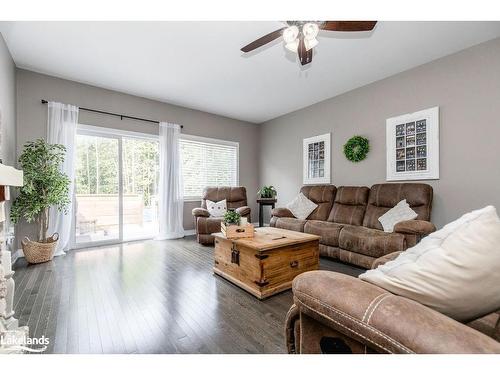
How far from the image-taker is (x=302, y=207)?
13.7 ft

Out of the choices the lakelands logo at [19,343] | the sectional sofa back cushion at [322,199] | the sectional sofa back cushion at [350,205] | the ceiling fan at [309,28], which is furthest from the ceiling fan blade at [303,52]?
the lakelands logo at [19,343]

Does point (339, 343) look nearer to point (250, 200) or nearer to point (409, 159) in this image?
point (409, 159)

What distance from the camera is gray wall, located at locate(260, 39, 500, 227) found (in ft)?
8.97

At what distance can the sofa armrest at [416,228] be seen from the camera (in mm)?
2510

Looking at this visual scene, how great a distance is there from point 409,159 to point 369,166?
1.95ft

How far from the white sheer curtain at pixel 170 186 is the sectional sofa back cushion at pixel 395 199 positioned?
3442mm

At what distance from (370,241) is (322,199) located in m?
1.41

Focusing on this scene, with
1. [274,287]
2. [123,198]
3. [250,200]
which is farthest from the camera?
[250,200]

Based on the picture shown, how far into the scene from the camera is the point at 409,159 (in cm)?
341

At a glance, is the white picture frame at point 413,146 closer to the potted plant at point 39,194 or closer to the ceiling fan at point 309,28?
the ceiling fan at point 309,28

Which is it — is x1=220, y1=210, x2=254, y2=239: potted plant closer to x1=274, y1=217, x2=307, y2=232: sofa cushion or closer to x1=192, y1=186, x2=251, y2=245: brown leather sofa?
x1=274, y1=217, x2=307, y2=232: sofa cushion

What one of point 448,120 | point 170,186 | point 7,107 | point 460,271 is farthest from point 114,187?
point 448,120

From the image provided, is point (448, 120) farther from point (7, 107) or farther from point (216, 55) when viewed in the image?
point (7, 107)
